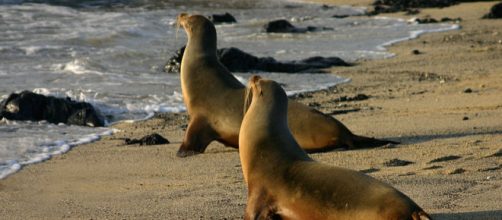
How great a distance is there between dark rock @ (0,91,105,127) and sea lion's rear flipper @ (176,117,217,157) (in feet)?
6.17

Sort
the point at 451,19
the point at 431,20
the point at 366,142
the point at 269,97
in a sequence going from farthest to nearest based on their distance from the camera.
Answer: the point at 451,19 < the point at 431,20 < the point at 366,142 < the point at 269,97

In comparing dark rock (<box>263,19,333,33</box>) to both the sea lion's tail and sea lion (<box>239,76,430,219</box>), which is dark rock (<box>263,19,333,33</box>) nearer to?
the sea lion's tail

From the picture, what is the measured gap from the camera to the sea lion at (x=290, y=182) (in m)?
4.41

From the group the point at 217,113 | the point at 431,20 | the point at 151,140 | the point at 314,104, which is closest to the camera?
the point at 217,113

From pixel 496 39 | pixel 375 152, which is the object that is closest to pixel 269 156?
pixel 375 152

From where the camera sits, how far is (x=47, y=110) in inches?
383

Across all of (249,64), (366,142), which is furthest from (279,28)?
(366,142)

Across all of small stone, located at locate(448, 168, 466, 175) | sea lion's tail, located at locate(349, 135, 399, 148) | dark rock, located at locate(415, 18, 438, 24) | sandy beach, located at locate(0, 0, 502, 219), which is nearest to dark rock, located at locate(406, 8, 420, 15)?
dark rock, located at locate(415, 18, 438, 24)

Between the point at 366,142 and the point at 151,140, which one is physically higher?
the point at 366,142

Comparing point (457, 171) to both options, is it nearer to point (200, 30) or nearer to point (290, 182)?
point (290, 182)

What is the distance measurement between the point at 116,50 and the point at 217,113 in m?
7.99

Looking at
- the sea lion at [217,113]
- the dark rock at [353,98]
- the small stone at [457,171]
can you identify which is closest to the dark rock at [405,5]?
the dark rock at [353,98]

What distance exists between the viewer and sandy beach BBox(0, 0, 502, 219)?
5.56m

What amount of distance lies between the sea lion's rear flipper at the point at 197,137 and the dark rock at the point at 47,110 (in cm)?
188
